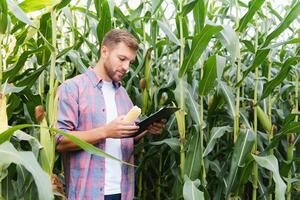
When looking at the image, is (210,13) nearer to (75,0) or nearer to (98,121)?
(75,0)

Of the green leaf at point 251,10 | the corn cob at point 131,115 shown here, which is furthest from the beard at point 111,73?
the green leaf at point 251,10

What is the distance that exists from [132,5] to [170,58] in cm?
81

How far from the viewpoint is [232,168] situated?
2.14 meters

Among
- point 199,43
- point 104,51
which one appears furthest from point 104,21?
point 199,43

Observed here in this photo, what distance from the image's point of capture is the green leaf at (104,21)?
2199 millimetres

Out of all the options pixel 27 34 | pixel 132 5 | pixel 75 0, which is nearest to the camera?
pixel 27 34

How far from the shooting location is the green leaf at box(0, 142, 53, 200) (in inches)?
50.1

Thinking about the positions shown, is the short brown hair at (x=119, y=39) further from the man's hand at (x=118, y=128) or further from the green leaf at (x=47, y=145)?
the green leaf at (x=47, y=145)

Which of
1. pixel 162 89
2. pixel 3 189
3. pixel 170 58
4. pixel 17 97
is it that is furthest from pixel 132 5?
pixel 3 189

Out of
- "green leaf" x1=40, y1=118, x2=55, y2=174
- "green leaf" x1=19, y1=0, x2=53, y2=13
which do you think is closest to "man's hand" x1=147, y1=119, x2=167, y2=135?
"green leaf" x1=40, y1=118, x2=55, y2=174

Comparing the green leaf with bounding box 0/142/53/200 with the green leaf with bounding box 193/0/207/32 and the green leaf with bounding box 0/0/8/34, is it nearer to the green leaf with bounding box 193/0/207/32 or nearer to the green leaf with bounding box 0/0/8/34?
the green leaf with bounding box 0/0/8/34

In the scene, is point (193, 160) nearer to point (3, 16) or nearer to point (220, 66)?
point (220, 66)

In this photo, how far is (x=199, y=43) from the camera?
6.39 feet

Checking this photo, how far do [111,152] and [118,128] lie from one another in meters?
0.25
